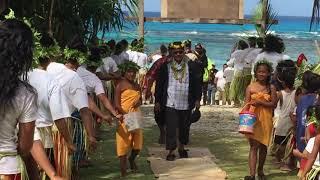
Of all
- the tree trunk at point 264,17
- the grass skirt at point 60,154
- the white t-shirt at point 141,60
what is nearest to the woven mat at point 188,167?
the grass skirt at point 60,154

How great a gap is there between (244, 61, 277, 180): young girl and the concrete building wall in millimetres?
8209

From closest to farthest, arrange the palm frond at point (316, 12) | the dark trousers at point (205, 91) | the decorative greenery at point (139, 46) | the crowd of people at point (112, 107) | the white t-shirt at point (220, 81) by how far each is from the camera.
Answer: the crowd of people at point (112, 107)
the palm frond at point (316, 12)
the decorative greenery at point (139, 46)
the dark trousers at point (205, 91)
the white t-shirt at point (220, 81)

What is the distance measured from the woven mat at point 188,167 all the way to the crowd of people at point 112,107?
0.19m

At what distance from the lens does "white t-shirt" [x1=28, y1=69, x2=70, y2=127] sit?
5.20 metres

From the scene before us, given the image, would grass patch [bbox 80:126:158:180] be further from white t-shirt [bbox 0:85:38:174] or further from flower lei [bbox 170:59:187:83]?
white t-shirt [bbox 0:85:38:174]

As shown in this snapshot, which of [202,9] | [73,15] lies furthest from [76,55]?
[202,9]

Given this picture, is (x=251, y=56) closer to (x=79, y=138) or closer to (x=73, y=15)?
(x=73, y=15)

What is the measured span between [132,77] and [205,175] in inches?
56.5

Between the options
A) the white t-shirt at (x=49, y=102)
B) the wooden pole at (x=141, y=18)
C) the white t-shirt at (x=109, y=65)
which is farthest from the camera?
the wooden pole at (x=141, y=18)

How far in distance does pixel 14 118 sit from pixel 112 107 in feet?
13.4

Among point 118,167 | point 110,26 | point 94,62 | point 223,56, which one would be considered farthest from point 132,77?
point 223,56

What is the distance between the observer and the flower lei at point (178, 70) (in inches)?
346

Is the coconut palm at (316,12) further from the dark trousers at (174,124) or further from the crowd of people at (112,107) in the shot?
the dark trousers at (174,124)

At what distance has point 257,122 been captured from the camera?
24.1 feet
